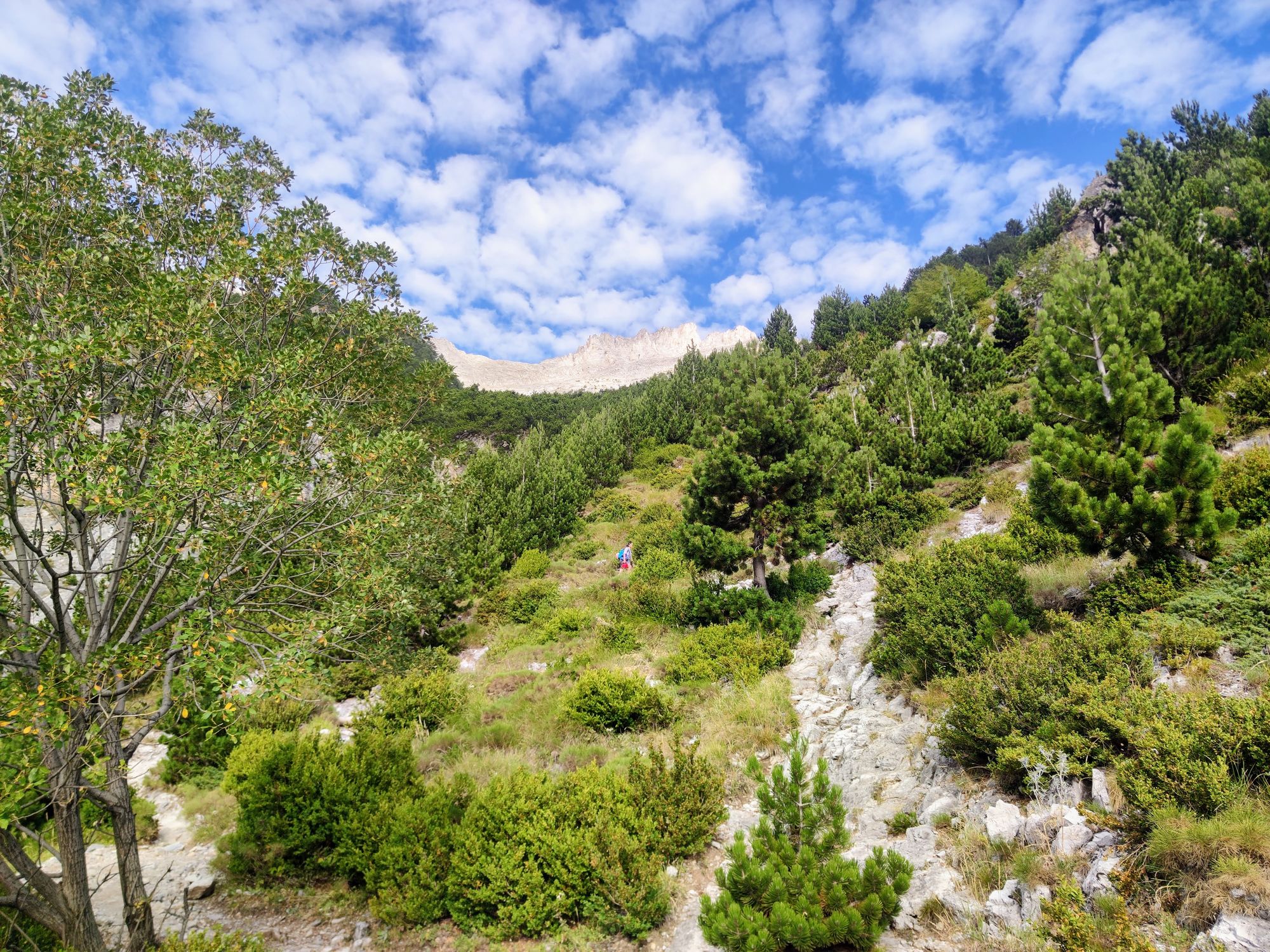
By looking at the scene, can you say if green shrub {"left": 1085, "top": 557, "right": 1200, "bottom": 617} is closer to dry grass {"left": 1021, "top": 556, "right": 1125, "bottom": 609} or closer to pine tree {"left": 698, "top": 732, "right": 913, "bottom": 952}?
dry grass {"left": 1021, "top": 556, "right": 1125, "bottom": 609}

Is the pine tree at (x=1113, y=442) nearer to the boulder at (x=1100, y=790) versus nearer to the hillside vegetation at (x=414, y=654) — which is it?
the hillside vegetation at (x=414, y=654)

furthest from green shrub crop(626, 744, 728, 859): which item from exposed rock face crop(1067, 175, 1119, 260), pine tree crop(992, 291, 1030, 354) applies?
exposed rock face crop(1067, 175, 1119, 260)

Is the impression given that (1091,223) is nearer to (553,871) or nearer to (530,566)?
(530,566)

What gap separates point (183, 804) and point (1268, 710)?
1389 centimetres

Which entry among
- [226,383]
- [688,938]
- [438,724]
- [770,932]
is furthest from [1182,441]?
[438,724]

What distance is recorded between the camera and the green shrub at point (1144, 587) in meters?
6.97

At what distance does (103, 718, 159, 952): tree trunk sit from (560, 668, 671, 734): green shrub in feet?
18.7

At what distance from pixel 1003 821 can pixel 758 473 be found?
31.2 feet

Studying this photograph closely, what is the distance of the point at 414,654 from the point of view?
8.48 meters

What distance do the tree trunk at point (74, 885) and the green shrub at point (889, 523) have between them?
16147 mm

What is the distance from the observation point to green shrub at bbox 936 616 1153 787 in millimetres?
5004

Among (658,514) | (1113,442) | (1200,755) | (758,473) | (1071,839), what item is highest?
(658,514)

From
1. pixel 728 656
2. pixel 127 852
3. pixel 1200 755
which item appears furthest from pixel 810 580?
pixel 127 852

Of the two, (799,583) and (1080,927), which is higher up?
(799,583)
